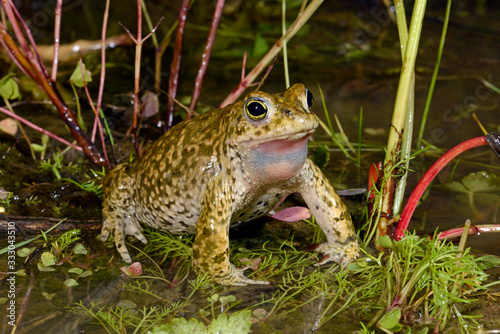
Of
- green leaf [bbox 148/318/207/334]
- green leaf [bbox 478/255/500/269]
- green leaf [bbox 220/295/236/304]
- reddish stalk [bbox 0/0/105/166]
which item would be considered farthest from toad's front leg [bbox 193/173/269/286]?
reddish stalk [bbox 0/0/105/166]

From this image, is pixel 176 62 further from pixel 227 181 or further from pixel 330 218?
pixel 330 218

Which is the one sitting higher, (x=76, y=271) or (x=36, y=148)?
(x=36, y=148)

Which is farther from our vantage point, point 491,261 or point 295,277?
point 295,277

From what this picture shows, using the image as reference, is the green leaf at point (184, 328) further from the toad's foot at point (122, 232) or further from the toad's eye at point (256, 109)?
the toad's eye at point (256, 109)


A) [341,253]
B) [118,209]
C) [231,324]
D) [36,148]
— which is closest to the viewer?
[231,324]

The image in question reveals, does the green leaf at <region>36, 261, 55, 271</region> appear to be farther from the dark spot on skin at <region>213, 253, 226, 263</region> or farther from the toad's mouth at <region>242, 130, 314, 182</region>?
the toad's mouth at <region>242, 130, 314, 182</region>

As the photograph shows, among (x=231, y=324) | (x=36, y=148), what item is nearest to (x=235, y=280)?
(x=231, y=324)


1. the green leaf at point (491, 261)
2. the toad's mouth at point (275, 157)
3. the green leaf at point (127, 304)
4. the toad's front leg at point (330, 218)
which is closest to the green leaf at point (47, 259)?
the green leaf at point (127, 304)
